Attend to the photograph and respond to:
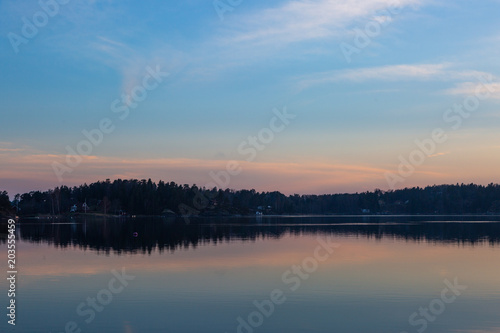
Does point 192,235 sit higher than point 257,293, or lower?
lower

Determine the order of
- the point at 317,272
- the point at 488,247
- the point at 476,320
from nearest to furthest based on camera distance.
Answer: the point at 476,320 < the point at 317,272 < the point at 488,247

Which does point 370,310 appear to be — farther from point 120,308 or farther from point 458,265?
point 458,265

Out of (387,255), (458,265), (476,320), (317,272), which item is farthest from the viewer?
(387,255)

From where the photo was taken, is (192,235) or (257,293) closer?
(257,293)

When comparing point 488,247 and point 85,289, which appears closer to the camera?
point 85,289

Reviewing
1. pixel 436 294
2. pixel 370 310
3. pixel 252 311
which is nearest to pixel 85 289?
pixel 252 311

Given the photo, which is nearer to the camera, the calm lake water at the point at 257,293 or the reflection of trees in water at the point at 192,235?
the calm lake water at the point at 257,293

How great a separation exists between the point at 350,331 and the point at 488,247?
49.4 meters

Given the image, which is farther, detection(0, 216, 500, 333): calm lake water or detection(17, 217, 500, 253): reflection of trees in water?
detection(17, 217, 500, 253): reflection of trees in water

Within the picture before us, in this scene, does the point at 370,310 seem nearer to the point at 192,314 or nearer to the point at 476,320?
the point at 476,320

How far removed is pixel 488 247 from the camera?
2603 inches

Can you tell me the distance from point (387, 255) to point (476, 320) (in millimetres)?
30665

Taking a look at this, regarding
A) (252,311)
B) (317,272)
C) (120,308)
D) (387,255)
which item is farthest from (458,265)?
(120,308)

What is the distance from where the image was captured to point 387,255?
5609 cm
